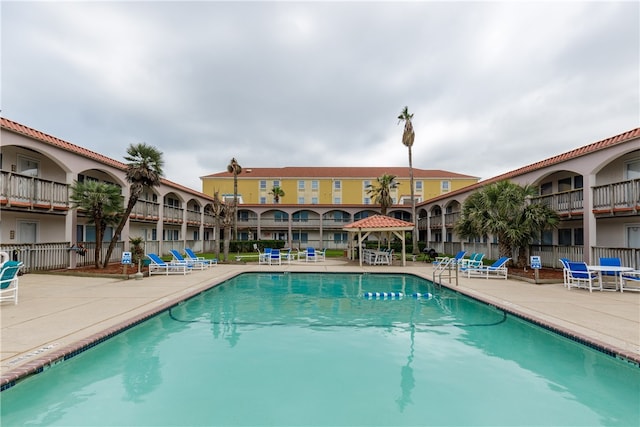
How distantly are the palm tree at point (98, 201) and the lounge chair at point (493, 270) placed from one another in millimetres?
17337

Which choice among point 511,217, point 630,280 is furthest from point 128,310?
point 511,217

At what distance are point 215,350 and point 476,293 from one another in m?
8.78

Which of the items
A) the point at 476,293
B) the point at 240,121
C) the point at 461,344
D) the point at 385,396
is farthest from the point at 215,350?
the point at 240,121

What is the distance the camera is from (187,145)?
3002 cm

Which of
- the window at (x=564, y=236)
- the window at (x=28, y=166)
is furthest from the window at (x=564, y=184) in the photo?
the window at (x=28, y=166)

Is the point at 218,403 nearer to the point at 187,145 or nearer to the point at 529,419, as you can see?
the point at 529,419

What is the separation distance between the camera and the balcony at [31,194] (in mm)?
13352

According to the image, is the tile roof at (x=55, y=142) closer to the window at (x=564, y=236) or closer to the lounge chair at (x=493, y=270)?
the lounge chair at (x=493, y=270)

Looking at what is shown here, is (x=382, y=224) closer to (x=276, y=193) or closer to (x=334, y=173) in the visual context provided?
(x=276, y=193)

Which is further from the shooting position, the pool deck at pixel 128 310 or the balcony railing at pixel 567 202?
the balcony railing at pixel 567 202

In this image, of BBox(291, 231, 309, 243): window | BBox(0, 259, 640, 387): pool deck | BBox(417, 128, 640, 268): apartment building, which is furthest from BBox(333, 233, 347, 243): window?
BBox(0, 259, 640, 387): pool deck

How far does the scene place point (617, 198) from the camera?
45.0 ft

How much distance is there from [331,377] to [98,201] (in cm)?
1471

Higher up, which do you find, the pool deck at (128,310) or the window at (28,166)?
the window at (28,166)
